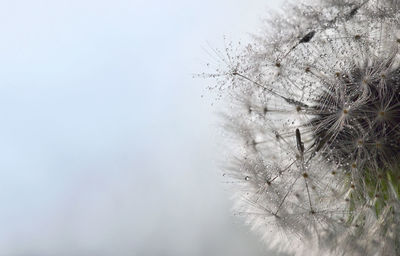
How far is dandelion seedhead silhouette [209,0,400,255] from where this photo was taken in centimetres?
620

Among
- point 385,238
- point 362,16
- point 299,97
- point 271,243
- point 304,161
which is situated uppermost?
point 362,16

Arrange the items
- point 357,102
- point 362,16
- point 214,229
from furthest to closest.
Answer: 1. point 214,229
2. point 362,16
3. point 357,102

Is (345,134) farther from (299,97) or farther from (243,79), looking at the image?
(243,79)

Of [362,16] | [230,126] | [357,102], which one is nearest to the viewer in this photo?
[357,102]

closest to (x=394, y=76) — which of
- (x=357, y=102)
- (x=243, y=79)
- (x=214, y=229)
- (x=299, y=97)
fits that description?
(x=357, y=102)

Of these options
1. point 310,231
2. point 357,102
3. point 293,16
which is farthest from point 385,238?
point 293,16

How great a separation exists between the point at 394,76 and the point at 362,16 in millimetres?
703

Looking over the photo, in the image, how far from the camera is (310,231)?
678 centimetres

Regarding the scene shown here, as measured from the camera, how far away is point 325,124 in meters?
6.47

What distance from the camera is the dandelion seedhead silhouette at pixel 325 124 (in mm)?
6199

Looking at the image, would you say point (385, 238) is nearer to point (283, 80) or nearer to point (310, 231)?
point (310, 231)

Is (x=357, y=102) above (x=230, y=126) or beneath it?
beneath

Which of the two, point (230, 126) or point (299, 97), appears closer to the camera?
point (299, 97)

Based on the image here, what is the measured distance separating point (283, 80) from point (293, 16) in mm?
665
